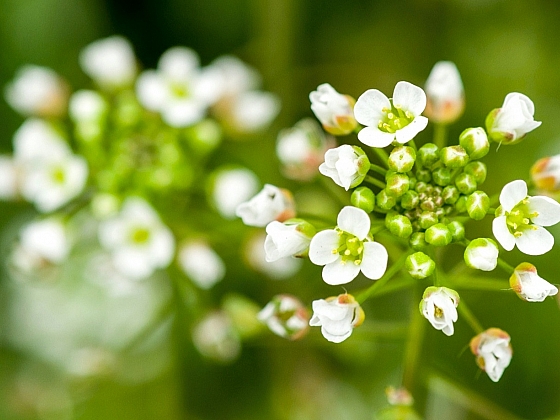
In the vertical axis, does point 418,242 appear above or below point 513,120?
below

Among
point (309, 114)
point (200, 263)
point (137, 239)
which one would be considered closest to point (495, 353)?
point (200, 263)

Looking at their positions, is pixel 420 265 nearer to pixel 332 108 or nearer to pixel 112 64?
pixel 332 108

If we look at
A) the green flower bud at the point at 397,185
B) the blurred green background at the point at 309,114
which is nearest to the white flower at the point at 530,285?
the green flower bud at the point at 397,185

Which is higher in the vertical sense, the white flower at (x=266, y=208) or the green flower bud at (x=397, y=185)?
the green flower bud at (x=397, y=185)

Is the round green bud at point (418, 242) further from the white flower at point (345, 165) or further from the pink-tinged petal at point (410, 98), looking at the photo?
the pink-tinged petal at point (410, 98)

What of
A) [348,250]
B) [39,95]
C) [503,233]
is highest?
[503,233]

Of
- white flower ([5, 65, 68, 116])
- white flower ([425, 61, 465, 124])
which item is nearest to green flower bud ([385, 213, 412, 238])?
white flower ([425, 61, 465, 124])
